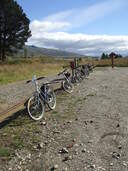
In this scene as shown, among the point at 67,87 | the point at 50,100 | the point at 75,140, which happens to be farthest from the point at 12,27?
the point at 75,140

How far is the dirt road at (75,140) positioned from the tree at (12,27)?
3918 cm

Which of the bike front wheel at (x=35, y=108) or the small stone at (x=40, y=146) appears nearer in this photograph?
the small stone at (x=40, y=146)

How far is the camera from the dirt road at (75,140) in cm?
636

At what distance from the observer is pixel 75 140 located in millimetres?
7695

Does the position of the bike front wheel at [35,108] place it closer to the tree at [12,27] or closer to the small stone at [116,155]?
the small stone at [116,155]

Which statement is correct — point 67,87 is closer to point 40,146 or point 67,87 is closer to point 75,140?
point 75,140

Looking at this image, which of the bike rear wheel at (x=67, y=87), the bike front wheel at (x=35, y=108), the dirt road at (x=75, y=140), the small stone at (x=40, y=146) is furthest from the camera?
the bike rear wheel at (x=67, y=87)

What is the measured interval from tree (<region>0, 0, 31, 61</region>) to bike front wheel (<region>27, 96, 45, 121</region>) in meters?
40.5

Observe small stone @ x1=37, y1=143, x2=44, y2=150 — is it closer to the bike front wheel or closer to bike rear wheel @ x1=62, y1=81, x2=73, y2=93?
the bike front wheel

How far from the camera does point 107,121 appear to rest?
369 inches

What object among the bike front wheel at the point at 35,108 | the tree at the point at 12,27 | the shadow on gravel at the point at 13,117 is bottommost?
the shadow on gravel at the point at 13,117

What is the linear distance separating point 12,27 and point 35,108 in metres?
41.2

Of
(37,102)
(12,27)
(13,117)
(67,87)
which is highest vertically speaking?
(12,27)

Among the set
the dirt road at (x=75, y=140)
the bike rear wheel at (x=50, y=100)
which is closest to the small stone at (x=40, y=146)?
the dirt road at (x=75, y=140)
